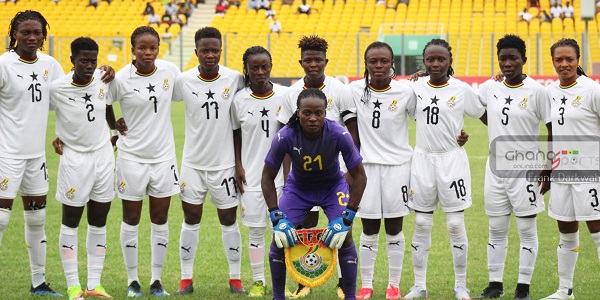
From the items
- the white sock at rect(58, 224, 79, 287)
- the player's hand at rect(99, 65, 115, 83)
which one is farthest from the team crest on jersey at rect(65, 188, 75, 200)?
the player's hand at rect(99, 65, 115, 83)

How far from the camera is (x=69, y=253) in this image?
25.5 feet

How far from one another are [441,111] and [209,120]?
2132 mm

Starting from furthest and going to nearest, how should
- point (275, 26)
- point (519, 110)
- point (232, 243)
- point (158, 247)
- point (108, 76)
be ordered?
point (275, 26) → point (232, 243) → point (158, 247) → point (108, 76) → point (519, 110)

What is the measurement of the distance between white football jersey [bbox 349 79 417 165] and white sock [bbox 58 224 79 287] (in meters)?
2.75

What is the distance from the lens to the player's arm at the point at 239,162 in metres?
7.98

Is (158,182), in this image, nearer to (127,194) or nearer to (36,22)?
(127,194)

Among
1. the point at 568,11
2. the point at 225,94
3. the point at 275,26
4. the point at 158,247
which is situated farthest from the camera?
the point at 275,26

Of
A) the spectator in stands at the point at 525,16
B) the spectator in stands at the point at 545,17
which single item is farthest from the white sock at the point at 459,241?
the spectator in stands at the point at 545,17

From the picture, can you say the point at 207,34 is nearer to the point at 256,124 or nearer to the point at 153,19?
the point at 256,124

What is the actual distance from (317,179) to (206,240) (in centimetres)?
448

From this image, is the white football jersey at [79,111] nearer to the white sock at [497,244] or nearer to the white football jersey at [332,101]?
the white football jersey at [332,101]

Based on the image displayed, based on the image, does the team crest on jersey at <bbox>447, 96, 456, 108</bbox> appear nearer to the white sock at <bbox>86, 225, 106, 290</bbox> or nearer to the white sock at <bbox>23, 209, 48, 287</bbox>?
the white sock at <bbox>86, 225, 106, 290</bbox>

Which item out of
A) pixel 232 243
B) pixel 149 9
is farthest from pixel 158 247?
pixel 149 9

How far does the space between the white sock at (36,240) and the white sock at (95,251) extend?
1.53ft
